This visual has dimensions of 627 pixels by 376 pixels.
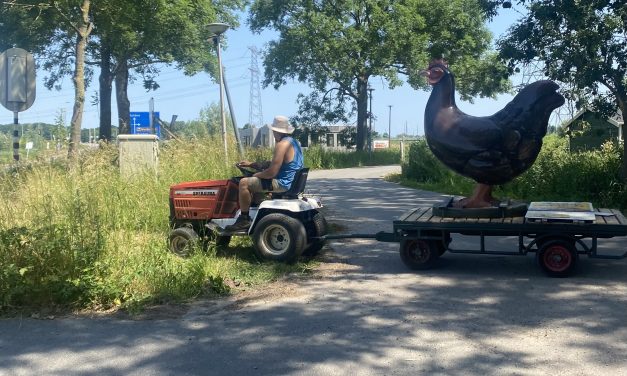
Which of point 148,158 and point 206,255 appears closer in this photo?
point 206,255

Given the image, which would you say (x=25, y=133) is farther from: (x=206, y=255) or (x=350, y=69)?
(x=350, y=69)

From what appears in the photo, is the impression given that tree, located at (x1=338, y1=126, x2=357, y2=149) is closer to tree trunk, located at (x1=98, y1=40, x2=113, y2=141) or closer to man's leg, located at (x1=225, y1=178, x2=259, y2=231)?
tree trunk, located at (x1=98, y1=40, x2=113, y2=141)

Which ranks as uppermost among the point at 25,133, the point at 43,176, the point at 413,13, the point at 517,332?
the point at 413,13

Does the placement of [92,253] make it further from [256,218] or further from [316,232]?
[316,232]

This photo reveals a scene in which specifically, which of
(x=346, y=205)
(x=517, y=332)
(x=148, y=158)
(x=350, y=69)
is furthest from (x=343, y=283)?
(x=350, y=69)

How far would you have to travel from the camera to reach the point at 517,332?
17.3 feet

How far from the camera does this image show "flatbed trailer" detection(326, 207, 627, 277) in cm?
679

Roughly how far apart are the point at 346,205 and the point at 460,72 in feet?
95.3

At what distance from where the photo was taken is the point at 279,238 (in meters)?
7.97

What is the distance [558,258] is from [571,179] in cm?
838

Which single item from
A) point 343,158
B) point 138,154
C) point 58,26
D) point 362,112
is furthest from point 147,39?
point 362,112

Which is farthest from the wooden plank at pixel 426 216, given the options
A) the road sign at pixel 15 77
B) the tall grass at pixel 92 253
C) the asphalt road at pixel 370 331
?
the road sign at pixel 15 77

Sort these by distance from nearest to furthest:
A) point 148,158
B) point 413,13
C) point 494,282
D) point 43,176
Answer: point 494,282 → point 43,176 → point 148,158 → point 413,13

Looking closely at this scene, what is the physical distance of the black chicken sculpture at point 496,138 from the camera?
Result: 24.5 ft
